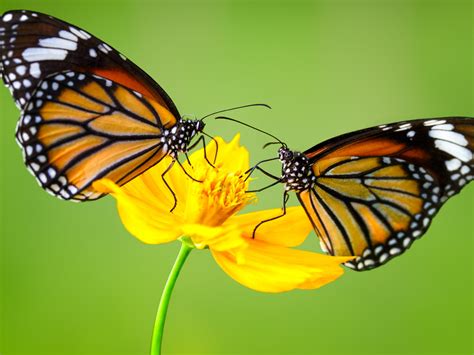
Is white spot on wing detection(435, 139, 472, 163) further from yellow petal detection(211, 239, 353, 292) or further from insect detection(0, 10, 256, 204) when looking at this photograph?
insect detection(0, 10, 256, 204)

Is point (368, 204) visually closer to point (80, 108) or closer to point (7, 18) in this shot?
point (80, 108)

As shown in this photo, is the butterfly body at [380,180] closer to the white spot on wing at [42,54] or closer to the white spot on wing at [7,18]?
the white spot on wing at [42,54]

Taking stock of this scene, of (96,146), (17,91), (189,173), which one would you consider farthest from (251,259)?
(17,91)

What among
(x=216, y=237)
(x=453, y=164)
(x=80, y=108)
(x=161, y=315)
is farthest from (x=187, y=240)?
(x=453, y=164)

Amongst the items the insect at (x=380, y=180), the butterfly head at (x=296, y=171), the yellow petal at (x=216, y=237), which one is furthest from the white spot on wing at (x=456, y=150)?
the yellow petal at (x=216, y=237)

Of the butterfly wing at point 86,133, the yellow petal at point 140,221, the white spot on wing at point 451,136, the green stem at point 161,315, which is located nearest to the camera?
the green stem at point 161,315

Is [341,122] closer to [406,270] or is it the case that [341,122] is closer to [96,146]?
[406,270]
